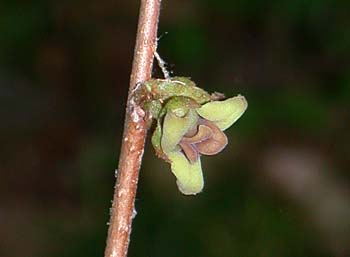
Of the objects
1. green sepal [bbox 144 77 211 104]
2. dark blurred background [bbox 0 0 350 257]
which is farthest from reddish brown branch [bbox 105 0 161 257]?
dark blurred background [bbox 0 0 350 257]

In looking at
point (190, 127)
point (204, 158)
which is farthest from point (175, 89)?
point (204, 158)

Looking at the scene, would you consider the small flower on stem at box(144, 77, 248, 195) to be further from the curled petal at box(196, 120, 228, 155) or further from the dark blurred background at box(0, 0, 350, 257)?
the dark blurred background at box(0, 0, 350, 257)

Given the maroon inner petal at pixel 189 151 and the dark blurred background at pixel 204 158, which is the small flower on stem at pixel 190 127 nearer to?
the maroon inner petal at pixel 189 151

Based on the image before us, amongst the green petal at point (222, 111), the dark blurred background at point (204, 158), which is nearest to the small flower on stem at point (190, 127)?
the green petal at point (222, 111)

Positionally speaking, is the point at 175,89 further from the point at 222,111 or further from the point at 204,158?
the point at 204,158
